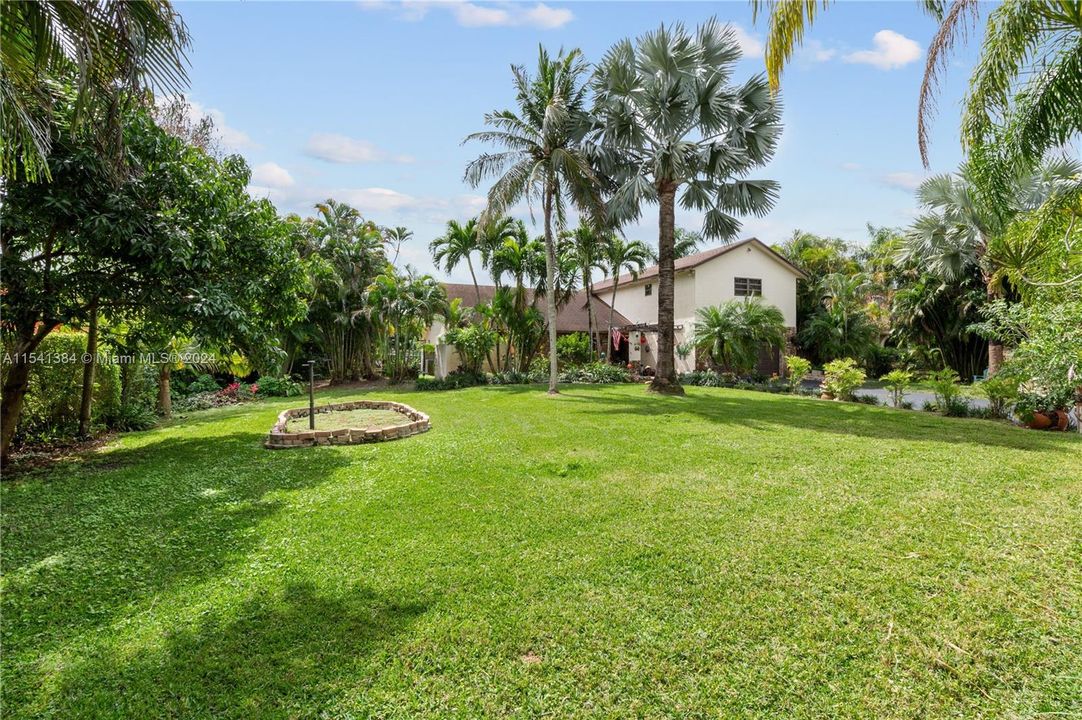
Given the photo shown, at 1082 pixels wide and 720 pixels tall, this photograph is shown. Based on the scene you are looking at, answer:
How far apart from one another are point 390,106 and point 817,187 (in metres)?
9.20

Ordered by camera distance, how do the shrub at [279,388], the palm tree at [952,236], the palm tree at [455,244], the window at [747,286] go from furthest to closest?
the window at [747,286] → the palm tree at [455,244] → the shrub at [279,388] → the palm tree at [952,236]

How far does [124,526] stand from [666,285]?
13878 millimetres

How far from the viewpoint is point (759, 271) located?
2556cm

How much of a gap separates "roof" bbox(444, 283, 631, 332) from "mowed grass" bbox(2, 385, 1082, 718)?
817 inches

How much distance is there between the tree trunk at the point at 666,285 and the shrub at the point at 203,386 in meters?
15.3

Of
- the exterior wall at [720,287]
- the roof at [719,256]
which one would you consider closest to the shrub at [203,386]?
the roof at [719,256]

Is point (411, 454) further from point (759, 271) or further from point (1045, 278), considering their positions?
point (759, 271)

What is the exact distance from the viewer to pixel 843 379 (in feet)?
49.9

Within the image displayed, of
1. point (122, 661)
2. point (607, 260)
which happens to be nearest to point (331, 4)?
point (122, 661)

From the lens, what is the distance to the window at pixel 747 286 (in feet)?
82.5

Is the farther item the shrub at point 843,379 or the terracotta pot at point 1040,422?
the shrub at point 843,379

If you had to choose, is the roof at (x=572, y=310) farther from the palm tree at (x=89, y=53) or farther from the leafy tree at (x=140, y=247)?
the palm tree at (x=89, y=53)

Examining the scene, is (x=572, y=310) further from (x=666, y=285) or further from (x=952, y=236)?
(x=952, y=236)

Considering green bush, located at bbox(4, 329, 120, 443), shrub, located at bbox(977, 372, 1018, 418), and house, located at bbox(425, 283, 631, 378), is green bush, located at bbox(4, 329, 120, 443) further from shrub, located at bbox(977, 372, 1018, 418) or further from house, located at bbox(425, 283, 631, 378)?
shrub, located at bbox(977, 372, 1018, 418)
